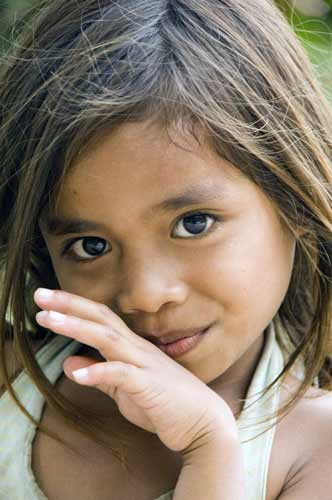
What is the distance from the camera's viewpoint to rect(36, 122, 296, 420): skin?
5.84 feet

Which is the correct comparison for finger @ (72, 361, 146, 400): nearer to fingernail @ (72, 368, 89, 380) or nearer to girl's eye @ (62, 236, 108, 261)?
fingernail @ (72, 368, 89, 380)

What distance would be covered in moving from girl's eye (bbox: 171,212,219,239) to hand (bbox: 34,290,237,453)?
0.20m

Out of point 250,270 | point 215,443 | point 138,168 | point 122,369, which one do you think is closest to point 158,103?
point 138,168

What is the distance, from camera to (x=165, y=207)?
180 centimetres

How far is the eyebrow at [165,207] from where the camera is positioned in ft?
5.89

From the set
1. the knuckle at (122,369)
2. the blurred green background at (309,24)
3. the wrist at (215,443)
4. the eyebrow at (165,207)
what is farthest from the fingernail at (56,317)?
the blurred green background at (309,24)

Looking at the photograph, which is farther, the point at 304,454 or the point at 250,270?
the point at 304,454

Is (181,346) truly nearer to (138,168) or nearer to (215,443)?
(215,443)

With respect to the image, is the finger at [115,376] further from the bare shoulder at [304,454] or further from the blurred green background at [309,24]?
the blurred green background at [309,24]

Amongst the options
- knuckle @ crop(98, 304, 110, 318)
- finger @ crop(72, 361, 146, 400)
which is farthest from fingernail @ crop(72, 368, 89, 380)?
knuckle @ crop(98, 304, 110, 318)

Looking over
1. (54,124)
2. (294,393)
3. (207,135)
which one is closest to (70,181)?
(54,124)

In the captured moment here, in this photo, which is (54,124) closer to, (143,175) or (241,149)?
(143,175)

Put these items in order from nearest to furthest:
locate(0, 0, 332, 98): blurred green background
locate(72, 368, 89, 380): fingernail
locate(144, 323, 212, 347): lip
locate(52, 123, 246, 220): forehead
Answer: locate(72, 368, 89, 380): fingernail
locate(52, 123, 246, 220): forehead
locate(144, 323, 212, 347): lip
locate(0, 0, 332, 98): blurred green background

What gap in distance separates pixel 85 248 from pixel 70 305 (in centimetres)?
24
